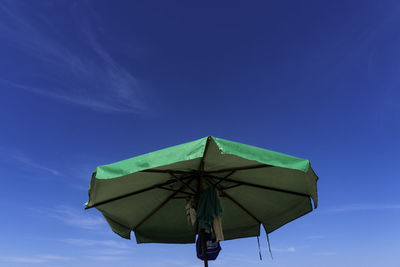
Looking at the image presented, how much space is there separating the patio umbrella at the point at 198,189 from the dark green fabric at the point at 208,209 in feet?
0.81

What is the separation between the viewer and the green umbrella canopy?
3.06 meters

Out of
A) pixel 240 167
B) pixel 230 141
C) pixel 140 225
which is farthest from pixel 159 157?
pixel 140 225

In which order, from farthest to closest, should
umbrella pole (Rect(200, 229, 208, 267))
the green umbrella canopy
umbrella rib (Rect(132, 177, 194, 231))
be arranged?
umbrella rib (Rect(132, 177, 194, 231))
umbrella pole (Rect(200, 229, 208, 267))
the green umbrella canopy

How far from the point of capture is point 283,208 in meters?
4.86

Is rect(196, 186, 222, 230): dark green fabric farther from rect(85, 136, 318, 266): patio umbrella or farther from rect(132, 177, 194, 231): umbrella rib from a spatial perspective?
rect(132, 177, 194, 231): umbrella rib

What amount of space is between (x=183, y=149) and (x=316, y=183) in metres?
2.09

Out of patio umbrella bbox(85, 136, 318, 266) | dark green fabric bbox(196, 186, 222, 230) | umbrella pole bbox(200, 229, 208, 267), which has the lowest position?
umbrella pole bbox(200, 229, 208, 267)

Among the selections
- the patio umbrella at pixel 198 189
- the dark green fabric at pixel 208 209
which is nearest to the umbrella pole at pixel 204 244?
the dark green fabric at pixel 208 209

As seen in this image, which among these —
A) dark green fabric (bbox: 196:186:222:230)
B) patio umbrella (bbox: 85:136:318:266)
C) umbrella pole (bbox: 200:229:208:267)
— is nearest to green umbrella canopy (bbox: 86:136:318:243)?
patio umbrella (bbox: 85:136:318:266)

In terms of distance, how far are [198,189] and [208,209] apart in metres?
0.50

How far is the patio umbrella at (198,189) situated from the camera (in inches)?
120

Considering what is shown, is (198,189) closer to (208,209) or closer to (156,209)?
(208,209)

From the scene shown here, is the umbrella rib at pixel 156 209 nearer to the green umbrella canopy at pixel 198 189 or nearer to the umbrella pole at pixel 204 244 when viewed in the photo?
the green umbrella canopy at pixel 198 189

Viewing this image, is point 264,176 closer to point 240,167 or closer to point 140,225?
point 240,167
